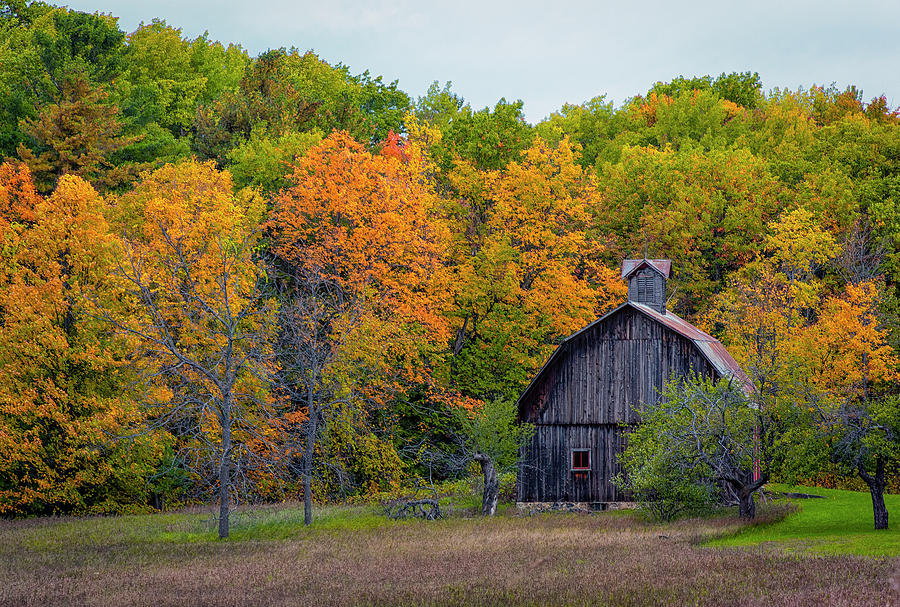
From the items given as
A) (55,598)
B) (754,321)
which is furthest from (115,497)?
(754,321)

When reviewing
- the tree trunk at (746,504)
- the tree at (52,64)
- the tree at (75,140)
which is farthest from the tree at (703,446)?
the tree at (52,64)

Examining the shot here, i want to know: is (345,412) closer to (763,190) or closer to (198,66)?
(763,190)

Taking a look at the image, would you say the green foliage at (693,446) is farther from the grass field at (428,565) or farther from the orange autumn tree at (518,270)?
the orange autumn tree at (518,270)

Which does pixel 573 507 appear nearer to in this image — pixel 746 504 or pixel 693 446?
pixel 746 504

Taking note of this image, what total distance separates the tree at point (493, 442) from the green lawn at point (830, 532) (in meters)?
10.0

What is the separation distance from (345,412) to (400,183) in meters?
12.2

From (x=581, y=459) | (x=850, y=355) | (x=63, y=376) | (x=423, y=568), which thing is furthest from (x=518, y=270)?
(x=423, y=568)

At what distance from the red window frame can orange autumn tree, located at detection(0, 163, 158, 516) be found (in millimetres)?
16379

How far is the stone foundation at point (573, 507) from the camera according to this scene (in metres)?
35.2

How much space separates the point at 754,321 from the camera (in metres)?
39.6

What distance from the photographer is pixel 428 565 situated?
68.2 feet

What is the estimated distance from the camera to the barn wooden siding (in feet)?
115

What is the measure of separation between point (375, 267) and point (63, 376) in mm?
13508

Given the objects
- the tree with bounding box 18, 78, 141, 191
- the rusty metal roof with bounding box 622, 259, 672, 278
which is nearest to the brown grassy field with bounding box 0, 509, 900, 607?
the rusty metal roof with bounding box 622, 259, 672, 278
